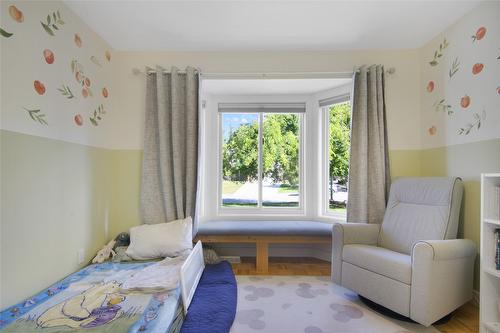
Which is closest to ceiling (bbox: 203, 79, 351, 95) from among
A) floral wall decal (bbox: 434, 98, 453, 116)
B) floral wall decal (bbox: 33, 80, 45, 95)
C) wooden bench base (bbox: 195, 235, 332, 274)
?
floral wall decal (bbox: 434, 98, 453, 116)

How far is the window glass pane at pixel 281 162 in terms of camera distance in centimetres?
309

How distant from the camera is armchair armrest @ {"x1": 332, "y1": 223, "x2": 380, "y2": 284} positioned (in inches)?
79.0

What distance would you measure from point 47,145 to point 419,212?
9.57 ft

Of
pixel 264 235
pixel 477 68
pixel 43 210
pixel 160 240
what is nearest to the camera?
pixel 43 210

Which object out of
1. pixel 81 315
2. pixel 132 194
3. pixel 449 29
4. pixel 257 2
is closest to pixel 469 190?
pixel 449 29

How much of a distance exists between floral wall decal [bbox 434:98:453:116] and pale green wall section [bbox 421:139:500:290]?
321 mm

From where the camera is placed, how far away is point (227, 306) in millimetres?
1733

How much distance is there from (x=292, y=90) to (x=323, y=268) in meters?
2.11

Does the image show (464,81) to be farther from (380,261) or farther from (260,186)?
(260,186)

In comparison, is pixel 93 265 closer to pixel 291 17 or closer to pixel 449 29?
pixel 291 17

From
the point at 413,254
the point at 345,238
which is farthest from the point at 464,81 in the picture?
the point at 345,238

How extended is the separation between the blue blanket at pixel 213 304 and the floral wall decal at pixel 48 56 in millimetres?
2022

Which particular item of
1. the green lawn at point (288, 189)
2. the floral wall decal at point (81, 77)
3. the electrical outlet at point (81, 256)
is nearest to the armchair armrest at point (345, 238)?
the green lawn at point (288, 189)

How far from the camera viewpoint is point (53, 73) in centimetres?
171
